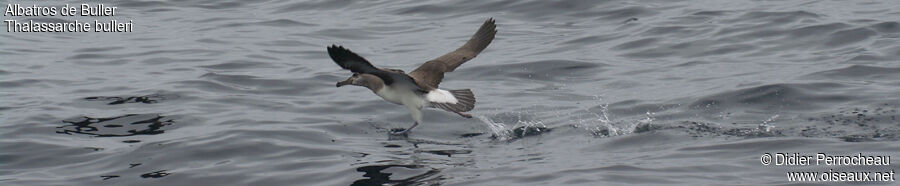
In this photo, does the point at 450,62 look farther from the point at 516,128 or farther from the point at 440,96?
the point at 516,128

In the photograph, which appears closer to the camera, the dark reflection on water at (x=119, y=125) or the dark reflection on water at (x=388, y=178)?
the dark reflection on water at (x=388, y=178)

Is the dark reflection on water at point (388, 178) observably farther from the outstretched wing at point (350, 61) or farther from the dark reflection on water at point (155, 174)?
the dark reflection on water at point (155, 174)

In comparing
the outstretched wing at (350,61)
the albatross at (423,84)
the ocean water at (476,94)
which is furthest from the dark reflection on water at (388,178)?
the albatross at (423,84)

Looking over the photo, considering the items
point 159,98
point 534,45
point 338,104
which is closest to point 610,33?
point 534,45

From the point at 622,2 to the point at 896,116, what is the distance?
7.64 m

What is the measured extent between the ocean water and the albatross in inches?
10.6

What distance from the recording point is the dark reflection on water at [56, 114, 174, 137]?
11023 mm

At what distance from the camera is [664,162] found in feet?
29.9

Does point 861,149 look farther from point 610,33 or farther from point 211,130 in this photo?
point 610,33

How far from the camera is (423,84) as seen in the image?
11109 millimetres

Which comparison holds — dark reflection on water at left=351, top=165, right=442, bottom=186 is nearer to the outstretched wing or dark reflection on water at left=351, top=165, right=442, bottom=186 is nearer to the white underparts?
the outstretched wing

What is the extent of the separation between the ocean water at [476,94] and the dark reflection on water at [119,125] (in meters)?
0.04

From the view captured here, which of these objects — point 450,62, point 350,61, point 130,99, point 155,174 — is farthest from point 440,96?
point 130,99

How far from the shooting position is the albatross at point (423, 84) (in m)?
10.7
